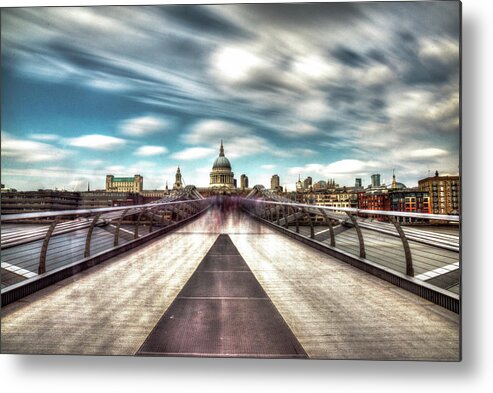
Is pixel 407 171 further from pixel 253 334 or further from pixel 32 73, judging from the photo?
pixel 32 73

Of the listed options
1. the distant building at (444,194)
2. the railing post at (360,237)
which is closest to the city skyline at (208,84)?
the distant building at (444,194)

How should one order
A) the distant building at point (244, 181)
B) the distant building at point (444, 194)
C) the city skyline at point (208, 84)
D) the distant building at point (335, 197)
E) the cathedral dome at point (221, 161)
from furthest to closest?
the distant building at point (244, 181) → the distant building at point (335, 197) → the cathedral dome at point (221, 161) → the city skyline at point (208, 84) → the distant building at point (444, 194)

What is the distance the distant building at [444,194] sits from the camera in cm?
275

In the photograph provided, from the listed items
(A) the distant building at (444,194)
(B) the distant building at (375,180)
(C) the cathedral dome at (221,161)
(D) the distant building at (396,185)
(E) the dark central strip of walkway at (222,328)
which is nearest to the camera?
(E) the dark central strip of walkway at (222,328)

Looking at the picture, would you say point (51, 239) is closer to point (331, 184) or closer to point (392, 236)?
point (331, 184)

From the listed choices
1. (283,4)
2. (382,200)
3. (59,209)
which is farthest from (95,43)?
(382,200)

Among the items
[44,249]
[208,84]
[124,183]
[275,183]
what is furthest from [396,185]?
[44,249]

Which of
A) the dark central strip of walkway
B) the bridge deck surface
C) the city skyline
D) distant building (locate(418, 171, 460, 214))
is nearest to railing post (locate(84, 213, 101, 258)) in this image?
the bridge deck surface

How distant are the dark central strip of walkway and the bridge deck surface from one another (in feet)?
0.26

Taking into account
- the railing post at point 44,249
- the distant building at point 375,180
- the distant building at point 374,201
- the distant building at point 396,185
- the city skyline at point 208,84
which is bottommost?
the railing post at point 44,249

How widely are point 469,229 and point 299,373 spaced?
2004 millimetres

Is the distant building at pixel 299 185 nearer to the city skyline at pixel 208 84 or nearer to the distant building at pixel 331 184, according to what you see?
the distant building at pixel 331 184

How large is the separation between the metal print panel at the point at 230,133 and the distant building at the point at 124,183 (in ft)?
0.07

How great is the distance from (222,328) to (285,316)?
1.55 ft
